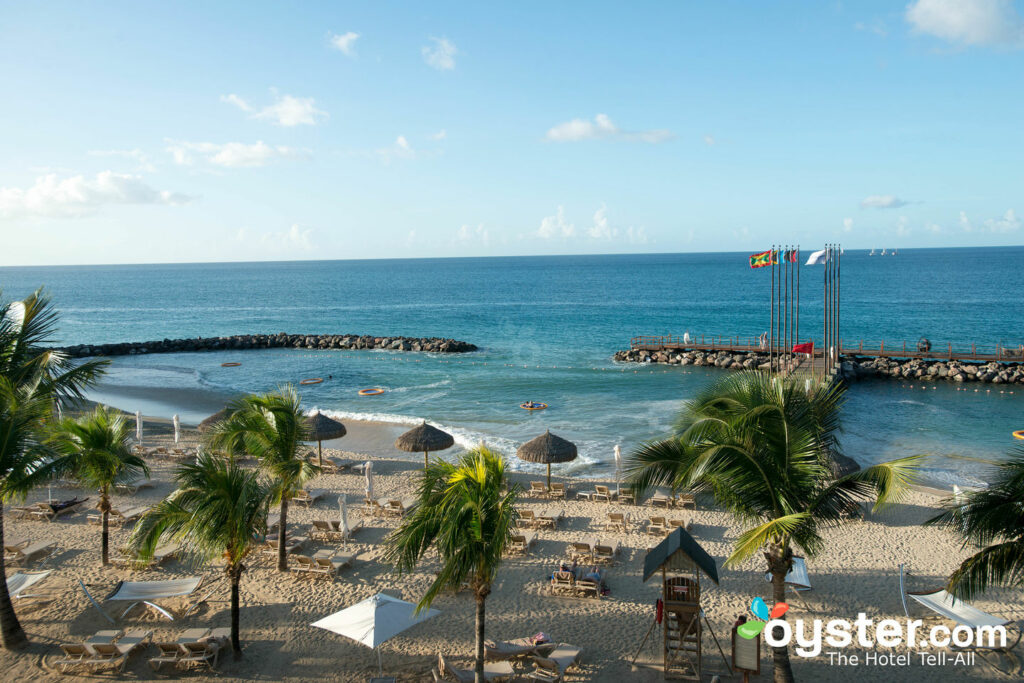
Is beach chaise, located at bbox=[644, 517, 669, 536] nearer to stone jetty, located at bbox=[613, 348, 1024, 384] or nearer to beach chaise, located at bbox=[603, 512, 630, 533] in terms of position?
beach chaise, located at bbox=[603, 512, 630, 533]

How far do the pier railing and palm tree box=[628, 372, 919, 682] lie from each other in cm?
3174

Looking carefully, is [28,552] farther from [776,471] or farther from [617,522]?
[776,471]

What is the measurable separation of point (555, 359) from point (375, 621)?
36.0 metres

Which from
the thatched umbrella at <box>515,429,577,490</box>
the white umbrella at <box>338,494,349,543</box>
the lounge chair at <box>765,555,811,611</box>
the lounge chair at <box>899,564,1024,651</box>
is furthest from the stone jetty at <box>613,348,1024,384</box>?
the white umbrella at <box>338,494,349,543</box>

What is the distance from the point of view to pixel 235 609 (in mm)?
9266

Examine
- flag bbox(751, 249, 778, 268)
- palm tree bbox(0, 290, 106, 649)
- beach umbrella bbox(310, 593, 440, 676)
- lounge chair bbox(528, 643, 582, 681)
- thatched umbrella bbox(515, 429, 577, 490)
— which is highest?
flag bbox(751, 249, 778, 268)

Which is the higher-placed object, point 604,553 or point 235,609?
point 235,609

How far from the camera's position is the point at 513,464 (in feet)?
67.6

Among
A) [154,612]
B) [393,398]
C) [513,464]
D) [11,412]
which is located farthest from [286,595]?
[393,398]

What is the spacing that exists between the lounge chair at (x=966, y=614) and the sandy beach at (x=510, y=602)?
355 mm

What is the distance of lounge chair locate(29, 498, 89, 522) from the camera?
50.8ft

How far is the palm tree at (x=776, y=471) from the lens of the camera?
24.4 feet

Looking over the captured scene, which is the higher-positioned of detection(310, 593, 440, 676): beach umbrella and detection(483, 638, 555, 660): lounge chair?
detection(310, 593, 440, 676): beach umbrella

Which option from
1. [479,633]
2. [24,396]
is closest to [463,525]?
[479,633]
